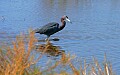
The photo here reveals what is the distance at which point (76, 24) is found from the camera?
1452 centimetres

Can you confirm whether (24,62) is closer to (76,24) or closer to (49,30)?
(49,30)

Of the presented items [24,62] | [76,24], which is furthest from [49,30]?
[24,62]

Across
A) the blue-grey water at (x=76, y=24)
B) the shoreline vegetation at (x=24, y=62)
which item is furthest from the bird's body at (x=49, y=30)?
the shoreline vegetation at (x=24, y=62)

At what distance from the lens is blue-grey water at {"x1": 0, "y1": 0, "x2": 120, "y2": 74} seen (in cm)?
1027

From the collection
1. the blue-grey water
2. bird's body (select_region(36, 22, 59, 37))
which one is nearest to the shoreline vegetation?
the blue-grey water

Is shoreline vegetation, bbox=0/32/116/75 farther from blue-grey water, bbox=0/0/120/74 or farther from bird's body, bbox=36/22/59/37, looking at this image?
bird's body, bbox=36/22/59/37

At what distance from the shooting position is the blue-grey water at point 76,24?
33.7 ft

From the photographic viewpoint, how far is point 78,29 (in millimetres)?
13383

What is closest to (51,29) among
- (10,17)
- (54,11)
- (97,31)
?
(97,31)

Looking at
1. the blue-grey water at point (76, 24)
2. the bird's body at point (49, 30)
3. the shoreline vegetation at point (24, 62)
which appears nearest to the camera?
the shoreline vegetation at point (24, 62)

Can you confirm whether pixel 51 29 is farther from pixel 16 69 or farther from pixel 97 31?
pixel 16 69

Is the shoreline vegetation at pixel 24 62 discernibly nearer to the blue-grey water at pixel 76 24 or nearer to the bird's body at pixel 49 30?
the blue-grey water at pixel 76 24

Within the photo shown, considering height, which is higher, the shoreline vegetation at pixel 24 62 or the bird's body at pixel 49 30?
the bird's body at pixel 49 30

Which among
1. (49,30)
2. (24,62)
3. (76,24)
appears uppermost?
(76,24)
